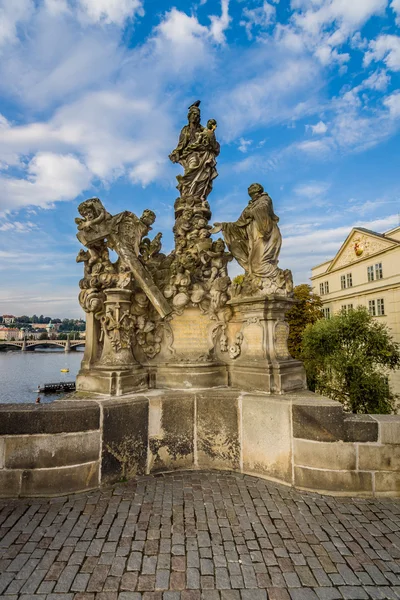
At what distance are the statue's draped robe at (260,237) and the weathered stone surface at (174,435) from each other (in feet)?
6.99

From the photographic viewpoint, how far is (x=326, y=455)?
3883 mm

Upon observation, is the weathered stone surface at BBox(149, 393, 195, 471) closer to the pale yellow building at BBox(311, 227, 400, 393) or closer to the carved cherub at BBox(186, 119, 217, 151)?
the carved cherub at BBox(186, 119, 217, 151)

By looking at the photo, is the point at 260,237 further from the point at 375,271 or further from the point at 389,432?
the point at 375,271

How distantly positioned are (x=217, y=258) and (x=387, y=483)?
3715mm

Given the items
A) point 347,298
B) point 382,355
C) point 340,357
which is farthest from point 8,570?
point 347,298

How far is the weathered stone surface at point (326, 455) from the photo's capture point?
12.6 feet

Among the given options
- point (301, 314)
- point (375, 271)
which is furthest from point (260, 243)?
point (375, 271)

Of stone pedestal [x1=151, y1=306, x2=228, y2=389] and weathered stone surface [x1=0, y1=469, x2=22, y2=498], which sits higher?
stone pedestal [x1=151, y1=306, x2=228, y2=389]

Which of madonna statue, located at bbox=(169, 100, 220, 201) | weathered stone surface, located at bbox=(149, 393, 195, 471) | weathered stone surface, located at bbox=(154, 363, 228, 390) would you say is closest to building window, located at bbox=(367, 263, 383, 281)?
madonna statue, located at bbox=(169, 100, 220, 201)

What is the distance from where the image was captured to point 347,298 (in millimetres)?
28812

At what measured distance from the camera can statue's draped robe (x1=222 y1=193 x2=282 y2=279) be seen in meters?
5.05

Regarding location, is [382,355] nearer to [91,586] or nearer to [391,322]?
[391,322]

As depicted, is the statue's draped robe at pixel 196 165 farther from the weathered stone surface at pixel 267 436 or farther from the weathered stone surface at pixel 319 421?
the weathered stone surface at pixel 319 421

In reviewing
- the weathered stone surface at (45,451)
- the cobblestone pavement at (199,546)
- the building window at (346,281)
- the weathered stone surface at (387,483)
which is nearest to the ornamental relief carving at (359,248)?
the building window at (346,281)
